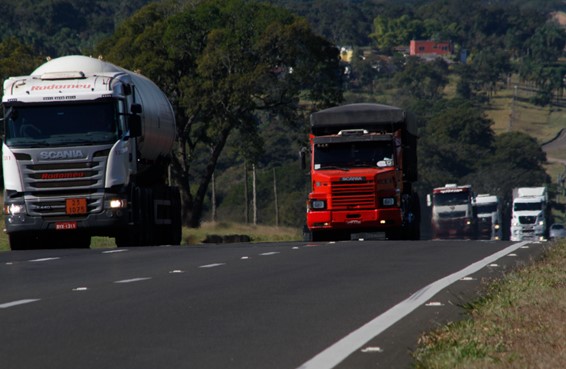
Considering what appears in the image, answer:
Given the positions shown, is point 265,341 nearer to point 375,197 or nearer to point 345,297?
point 345,297

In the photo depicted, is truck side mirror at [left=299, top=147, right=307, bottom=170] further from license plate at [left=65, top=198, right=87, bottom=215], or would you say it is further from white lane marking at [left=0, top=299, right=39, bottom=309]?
white lane marking at [left=0, top=299, right=39, bottom=309]

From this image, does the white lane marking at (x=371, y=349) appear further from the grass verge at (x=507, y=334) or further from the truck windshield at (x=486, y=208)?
the truck windshield at (x=486, y=208)

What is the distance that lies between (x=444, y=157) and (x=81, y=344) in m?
124

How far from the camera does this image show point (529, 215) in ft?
285

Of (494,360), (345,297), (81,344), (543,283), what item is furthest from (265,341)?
(543,283)

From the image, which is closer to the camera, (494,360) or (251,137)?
(494,360)

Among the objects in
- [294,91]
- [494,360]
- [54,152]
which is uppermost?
[294,91]

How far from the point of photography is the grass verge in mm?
8227

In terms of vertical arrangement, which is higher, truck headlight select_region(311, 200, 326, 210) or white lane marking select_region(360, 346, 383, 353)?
truck headlight select_region(311, 200, 326, 210)

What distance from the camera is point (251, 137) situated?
58.8 metres

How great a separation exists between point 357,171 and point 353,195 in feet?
2.04

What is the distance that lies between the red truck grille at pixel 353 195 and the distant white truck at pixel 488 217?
49.0 metres

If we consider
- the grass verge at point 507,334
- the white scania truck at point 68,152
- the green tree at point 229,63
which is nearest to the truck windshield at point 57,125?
the white scania truck at point 68,152

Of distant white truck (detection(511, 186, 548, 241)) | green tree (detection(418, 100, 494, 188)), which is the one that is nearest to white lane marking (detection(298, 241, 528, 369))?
distant white truck (detection(511, 186, 548, 241))
